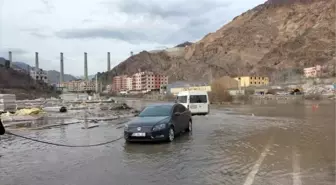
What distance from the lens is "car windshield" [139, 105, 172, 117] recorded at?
46.8ft

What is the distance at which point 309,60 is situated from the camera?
16388cm

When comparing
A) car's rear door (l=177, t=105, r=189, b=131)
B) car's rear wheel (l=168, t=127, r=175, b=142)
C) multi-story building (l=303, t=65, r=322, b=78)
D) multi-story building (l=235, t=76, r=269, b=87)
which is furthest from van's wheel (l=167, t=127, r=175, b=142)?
multi-story building (l=303, t=65, r=322, b=78)

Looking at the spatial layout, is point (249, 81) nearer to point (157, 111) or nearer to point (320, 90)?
point (320, 90)

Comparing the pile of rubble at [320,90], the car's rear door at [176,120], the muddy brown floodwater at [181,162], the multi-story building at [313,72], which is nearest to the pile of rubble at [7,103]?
the muddy brown floodwater at [181,162]

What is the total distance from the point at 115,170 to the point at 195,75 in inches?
7389

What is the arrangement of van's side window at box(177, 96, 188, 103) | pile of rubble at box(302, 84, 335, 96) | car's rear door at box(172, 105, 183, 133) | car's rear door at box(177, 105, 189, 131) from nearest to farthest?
car's rear door at box(172, 105, 183, 133)
car's rear door at box(177, 105, 189, 131)
van's side window at box(177, 96, 188, 103)
pile of rubble at box(302, 84, 335, 96)

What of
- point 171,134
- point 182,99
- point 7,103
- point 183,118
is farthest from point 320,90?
point 171,134

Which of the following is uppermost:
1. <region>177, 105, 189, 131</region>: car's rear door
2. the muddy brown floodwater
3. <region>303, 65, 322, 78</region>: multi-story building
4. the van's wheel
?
<region>303, 65, 322, 78</region>: multi-story building

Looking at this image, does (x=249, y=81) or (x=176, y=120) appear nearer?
(x=176, y=120)

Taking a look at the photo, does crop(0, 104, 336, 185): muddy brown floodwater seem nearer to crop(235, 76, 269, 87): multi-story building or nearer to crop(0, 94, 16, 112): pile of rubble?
crop(0, 94, 16, 112): pile of rubble

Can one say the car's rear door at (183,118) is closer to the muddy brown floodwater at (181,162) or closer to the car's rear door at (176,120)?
the car's rear door at (176,120)

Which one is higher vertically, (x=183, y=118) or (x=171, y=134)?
(x=183, y=118)

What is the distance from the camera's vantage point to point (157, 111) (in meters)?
14.6

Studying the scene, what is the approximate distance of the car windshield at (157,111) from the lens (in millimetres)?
14267
